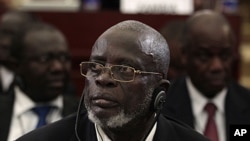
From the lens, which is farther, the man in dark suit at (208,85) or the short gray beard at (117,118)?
the man in dark suit at (208,85)

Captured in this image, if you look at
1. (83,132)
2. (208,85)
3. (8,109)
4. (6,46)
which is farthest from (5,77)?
(83,132)

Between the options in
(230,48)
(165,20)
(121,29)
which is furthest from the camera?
(165,20)

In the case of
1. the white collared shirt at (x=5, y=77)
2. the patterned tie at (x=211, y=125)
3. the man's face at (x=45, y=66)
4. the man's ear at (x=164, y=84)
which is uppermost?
the man's ear at (x=164, y=84)

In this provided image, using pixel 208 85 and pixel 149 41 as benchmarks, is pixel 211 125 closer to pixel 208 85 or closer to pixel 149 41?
pixel 208 85

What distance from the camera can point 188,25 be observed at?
4.76 m

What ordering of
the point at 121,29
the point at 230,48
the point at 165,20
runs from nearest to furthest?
the point at 121,29, the point at 230,48, the point at 165,20

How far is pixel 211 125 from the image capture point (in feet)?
15.0

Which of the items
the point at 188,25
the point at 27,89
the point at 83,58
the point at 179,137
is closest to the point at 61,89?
the point at 27,89

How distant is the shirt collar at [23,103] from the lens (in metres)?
4.68

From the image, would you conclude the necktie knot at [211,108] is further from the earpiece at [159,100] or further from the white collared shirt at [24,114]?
the earpiece at [159,100]

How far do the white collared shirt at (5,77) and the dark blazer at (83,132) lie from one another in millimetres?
2509

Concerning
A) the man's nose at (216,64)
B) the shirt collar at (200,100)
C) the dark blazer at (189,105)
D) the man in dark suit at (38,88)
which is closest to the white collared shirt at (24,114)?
the man in dark suit at (38,88)

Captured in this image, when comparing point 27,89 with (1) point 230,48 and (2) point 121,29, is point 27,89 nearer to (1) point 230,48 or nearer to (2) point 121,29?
(1) point 230,48

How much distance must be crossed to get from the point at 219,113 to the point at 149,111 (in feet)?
4.50
